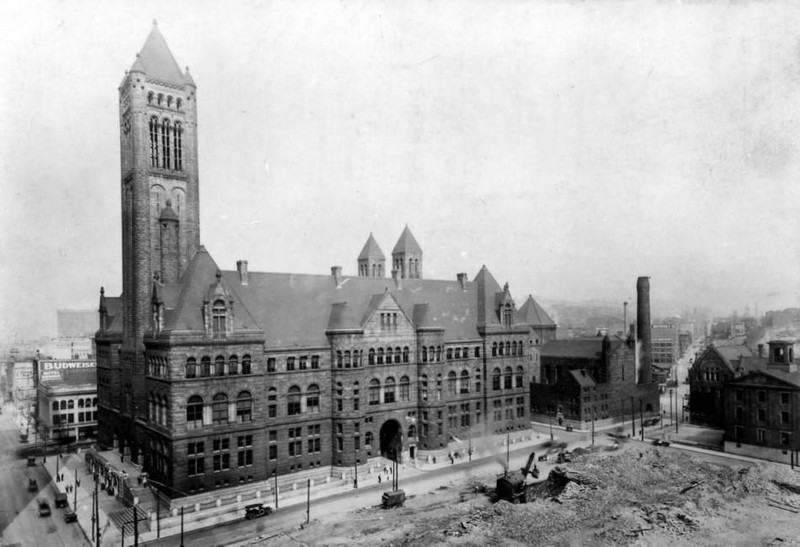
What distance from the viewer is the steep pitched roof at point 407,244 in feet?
299

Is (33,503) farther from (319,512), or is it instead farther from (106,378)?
(319,512)

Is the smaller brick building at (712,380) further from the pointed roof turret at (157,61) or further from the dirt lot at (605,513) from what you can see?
the pointed roof turret at (157,61)

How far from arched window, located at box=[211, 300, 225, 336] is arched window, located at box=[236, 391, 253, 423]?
655 cm

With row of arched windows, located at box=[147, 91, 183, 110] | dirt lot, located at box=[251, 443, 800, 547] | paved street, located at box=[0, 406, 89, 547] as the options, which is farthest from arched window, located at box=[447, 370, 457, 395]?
row of arched windows, located at box=[147, 91, 183, 110]

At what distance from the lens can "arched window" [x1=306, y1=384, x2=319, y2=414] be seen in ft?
192

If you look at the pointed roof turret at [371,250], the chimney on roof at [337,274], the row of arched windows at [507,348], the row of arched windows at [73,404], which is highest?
the pointed roof turret at [371,250]

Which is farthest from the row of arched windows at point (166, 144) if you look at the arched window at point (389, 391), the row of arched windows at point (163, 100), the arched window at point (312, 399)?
the arched window at point (389, 391)

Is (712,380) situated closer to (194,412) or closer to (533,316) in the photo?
(533,316)

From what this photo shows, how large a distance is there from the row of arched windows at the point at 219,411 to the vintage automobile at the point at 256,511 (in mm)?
8517

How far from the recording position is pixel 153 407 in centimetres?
5309

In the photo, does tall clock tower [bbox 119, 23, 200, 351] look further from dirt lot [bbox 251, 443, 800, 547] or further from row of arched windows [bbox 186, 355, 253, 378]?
dirt lot [bbox 251, 443, 800, 547]

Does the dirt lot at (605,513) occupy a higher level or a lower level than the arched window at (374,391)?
lower

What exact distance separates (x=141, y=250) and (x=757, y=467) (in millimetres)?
66957

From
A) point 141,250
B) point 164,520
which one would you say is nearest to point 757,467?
point 164,520
